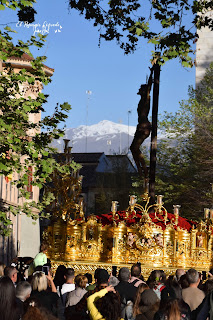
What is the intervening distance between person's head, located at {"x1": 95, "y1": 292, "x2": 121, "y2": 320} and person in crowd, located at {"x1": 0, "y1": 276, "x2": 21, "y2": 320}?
1.07 meters

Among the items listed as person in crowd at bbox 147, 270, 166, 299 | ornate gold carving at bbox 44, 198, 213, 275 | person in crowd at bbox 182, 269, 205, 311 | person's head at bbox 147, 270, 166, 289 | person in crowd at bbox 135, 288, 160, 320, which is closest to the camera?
person in crowd at bbox 135, 288, 160, 320

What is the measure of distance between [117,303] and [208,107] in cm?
3536

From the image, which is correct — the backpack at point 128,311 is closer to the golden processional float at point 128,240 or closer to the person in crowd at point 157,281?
the person in crowd at point 157,281

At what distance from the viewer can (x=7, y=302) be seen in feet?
28.0

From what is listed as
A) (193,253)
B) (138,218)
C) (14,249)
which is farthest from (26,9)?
(14,249)

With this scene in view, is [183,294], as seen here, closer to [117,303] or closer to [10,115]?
[117,303]

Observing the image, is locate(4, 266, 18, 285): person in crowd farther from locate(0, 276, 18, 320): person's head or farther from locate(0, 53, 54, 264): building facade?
locate(0, 53, 54, 264): building facade

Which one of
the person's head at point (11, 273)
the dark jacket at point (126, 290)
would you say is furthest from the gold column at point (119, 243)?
the person's head at point (11, 273)

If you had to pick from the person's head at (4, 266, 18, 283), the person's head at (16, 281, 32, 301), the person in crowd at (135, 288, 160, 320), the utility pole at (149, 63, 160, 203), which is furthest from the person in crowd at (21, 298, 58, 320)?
the utility pole at (149, 63, 160, 203)

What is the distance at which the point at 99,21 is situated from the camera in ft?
57.9

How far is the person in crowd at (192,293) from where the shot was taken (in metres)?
11.1

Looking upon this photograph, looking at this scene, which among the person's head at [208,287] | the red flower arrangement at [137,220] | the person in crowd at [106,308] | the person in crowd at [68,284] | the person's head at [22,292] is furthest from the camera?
the red flower arrangement at [137,220]

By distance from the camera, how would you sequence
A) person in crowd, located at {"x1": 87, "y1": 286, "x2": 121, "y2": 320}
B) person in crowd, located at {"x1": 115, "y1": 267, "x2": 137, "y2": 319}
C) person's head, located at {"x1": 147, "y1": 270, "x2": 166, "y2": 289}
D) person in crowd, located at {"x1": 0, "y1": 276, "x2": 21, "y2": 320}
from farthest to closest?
person's head, located at {"x1": 147, "y1": 270, "x2": 166, "y2": 289}
person in crowd, located at {"x1": 115, "y1": 267, "x2": 137, "y2": 319}
person in crowd, located at {"x1": 87, "y1": 286, "x2": 121, "y2": 320}
person in crowd, located at {"x1": 0, "y1": 276, "x2": 21, "y2": 320}

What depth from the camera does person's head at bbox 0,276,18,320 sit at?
8.50 metres
